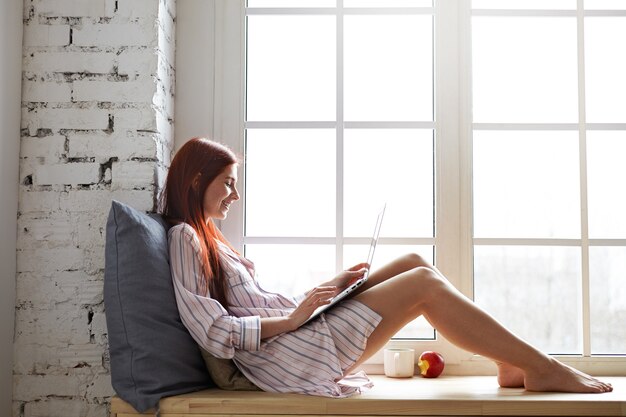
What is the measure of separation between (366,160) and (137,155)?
2.96 ft

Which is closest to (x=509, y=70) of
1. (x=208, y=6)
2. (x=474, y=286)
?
(x=474, y=286)

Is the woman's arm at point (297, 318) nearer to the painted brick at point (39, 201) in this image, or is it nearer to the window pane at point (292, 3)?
the painted brick at point (39, 201)

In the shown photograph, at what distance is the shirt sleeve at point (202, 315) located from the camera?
2289mm

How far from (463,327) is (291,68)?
1279 millimetres

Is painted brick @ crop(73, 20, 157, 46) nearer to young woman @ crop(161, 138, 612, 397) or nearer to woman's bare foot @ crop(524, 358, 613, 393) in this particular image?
young woman @ crop(161, 138, 612, 397)

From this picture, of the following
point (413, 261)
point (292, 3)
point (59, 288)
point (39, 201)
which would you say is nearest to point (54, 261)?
point (59, 288)

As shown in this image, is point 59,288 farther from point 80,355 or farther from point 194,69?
point 194,69

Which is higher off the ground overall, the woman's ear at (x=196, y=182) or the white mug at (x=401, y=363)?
the woman's ear at (x=196, y=182)

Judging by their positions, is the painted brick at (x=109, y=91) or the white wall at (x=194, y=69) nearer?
the painted brick at (x=109, y=91)

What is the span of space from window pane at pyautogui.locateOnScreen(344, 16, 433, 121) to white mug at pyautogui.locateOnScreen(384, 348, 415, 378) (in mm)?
921

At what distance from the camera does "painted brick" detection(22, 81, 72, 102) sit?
105 inches

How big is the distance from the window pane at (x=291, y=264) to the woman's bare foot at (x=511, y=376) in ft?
2.62

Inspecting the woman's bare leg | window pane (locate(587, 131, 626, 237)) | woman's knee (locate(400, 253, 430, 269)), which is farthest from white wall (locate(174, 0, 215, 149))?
window pane (locate(587, 131, 626, 237))

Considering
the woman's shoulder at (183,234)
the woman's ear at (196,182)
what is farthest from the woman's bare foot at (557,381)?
the woman's ear at (196,182)
